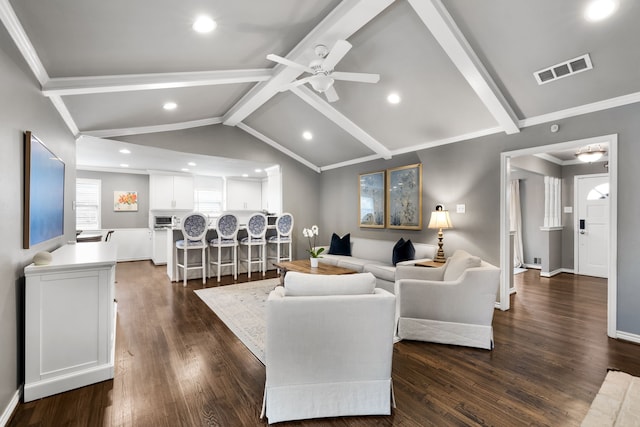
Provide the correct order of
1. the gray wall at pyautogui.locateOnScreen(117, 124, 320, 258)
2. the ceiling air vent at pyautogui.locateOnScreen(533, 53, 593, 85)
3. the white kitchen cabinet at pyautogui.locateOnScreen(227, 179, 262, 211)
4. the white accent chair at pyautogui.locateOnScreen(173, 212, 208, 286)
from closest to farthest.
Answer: the ceiling air vent at pyautogui.locateOnScreen(533, 53, 593, 85), the white accent chair at pyautogui.locateOnScreen(173, 212, 208, 286), the gray wall at pyautogui.locateOnScreen(117, 124, 320, 258), the white kitchen cabinet at pyautogui.locateOnScreen(227, 179, 262, 211)

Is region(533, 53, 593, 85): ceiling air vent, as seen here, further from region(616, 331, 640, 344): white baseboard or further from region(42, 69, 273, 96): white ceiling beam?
region(42, 69, 273, 96): white ceiling beam

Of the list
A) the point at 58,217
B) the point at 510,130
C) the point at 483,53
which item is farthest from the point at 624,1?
the point at 58,217

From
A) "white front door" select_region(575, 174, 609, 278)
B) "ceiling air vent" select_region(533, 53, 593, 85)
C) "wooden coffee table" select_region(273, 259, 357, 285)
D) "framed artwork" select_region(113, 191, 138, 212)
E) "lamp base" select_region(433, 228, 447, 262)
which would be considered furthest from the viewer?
"framed artwork" select_region(113, 191, 138, 212)

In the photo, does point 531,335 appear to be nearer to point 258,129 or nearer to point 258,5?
point 258,5

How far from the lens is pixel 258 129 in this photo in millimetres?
6211

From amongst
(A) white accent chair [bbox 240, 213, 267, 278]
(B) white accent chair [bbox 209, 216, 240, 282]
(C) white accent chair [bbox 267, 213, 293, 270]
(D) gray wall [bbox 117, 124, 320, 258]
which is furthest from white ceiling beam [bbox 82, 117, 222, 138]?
(C) white accent chair [bbox 267, 213, 293, 270]

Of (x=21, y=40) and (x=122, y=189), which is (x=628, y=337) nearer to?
(x=21, y=40)

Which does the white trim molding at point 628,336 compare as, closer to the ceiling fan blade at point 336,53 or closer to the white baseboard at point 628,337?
the white baseboard at point 628,337

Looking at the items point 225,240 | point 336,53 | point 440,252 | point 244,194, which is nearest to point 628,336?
point 440,252

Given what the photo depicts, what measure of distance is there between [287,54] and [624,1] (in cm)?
293

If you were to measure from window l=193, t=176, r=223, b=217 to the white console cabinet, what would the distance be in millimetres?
6260

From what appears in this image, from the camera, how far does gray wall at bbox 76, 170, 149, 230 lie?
24.3 feet

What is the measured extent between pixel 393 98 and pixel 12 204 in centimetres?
401

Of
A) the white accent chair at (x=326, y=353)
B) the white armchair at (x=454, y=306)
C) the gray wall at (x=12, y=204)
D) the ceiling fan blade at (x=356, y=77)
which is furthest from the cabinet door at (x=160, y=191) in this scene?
the white accent chair at (x=326, y=353)
